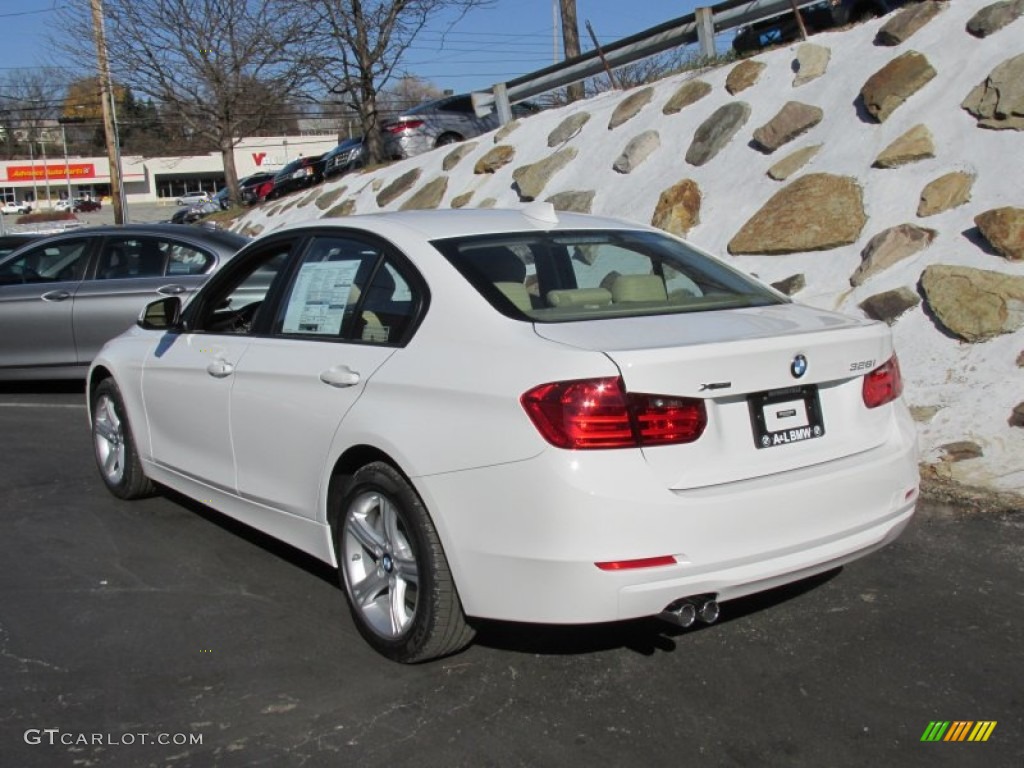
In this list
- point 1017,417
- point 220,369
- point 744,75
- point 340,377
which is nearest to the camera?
point 340,377

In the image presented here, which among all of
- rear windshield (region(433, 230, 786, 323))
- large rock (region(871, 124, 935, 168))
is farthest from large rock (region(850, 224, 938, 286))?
rear windshield (region(433, 230, 786, 323))

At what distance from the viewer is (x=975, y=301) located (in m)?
6.75

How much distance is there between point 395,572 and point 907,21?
8514mm

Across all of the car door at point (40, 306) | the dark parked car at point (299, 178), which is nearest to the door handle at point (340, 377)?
the car door at point (40, 306)

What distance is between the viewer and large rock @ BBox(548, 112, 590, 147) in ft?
42.5

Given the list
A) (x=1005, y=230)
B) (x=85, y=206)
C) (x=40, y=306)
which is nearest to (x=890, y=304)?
(x=1005, y=230)

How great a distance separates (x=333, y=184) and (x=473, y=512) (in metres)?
15.2

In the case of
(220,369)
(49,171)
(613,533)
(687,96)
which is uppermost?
(49,171)

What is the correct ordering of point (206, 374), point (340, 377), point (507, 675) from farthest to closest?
point (206, 374) < point (340, 377) < point (507, 675)

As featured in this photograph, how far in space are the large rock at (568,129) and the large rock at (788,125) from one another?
3.33m

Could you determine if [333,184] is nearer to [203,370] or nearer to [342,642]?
[203,370]

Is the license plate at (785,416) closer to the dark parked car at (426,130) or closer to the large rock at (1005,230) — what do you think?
the large rock at (1005,230)

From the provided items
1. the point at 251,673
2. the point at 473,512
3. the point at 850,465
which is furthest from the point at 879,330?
the point at 251,673

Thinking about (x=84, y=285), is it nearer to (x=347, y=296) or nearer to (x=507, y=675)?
(x=347, y=296)
